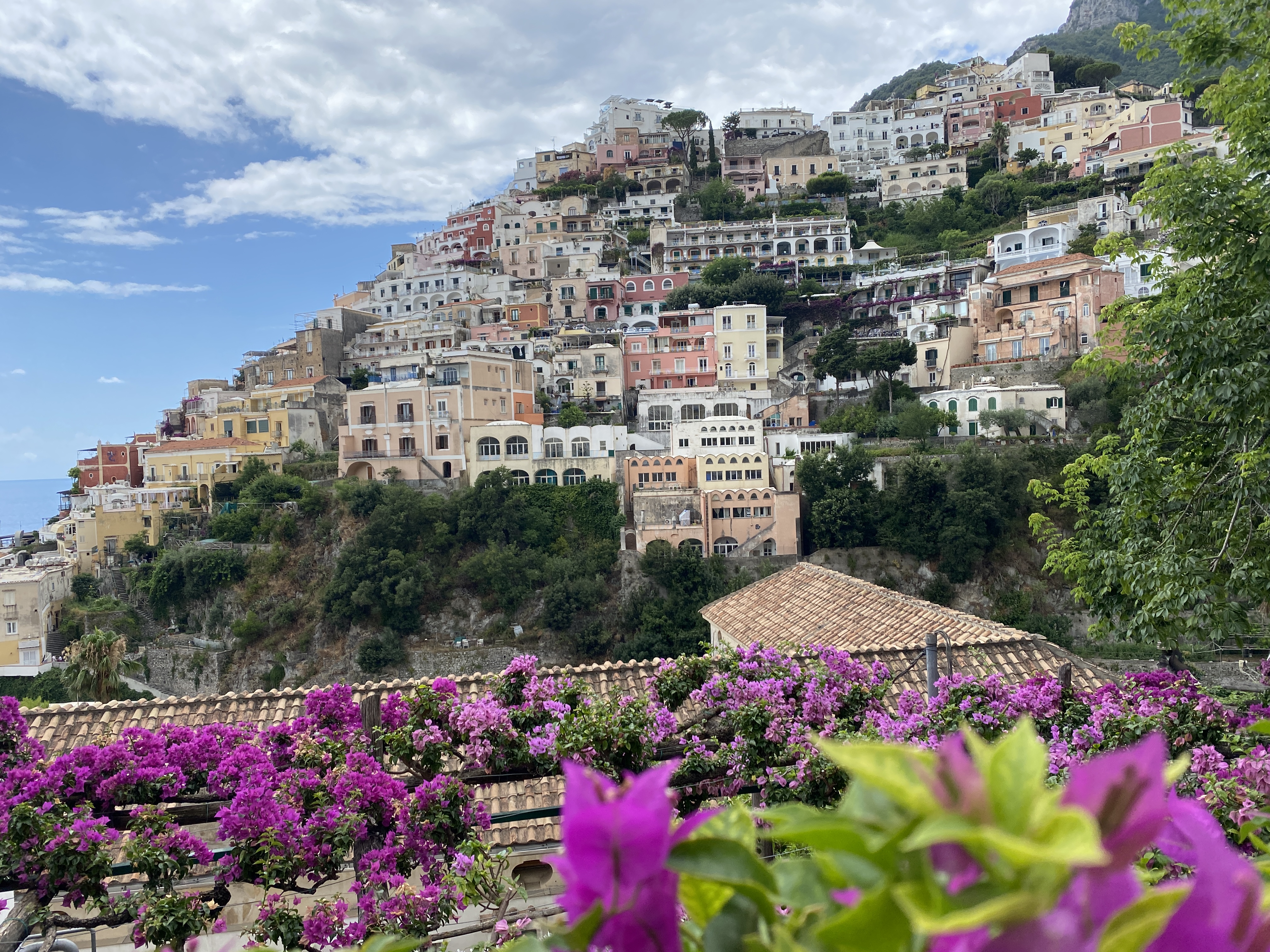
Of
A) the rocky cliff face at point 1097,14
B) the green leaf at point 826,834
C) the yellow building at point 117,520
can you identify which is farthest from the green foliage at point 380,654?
the rocky cliff face at point 1097,14

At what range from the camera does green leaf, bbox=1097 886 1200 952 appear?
0.49 m

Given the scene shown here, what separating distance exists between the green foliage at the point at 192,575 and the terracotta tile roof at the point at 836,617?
65.9ft

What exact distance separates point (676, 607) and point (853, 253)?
24.1 m

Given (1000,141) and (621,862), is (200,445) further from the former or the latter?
(1000,141)

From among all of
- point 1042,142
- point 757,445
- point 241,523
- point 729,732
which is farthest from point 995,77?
point 729,732

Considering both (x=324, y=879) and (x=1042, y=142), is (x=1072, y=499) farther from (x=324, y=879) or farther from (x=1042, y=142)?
(x=1042, y=142)

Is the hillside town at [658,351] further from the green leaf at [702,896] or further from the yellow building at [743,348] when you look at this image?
the green leaf at [702,896]

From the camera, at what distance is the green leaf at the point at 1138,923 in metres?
0.49

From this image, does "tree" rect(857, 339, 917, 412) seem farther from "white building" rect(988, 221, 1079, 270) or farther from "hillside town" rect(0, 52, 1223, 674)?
"white building" rect(988, 221, 1079, 270)

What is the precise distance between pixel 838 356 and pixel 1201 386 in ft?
85.3

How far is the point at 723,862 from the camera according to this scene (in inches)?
26.2

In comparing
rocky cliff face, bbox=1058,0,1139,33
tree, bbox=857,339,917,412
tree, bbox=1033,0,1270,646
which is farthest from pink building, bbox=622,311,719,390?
rocky cliff face, bbox=1058,0,1139,33

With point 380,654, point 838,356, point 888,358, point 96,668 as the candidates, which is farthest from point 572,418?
point 96,668

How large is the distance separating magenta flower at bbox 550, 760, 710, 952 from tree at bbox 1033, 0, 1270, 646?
6070 mm
